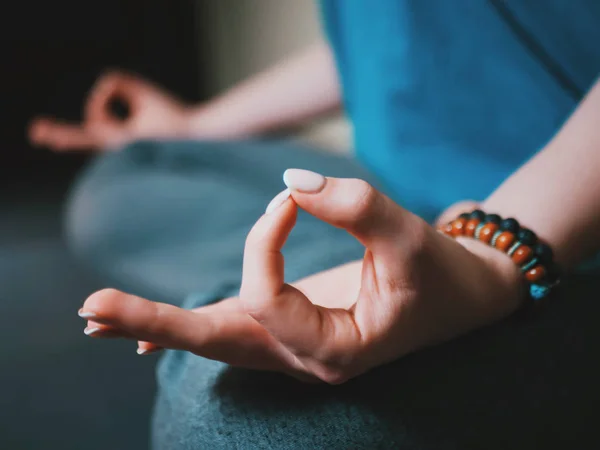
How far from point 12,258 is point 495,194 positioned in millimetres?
810

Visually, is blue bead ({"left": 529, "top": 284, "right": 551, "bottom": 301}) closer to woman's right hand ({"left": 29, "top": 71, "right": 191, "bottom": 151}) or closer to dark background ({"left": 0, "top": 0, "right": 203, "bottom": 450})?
dark background ({"left": 0, "top": 0, "right": 203, "bottom": 450})

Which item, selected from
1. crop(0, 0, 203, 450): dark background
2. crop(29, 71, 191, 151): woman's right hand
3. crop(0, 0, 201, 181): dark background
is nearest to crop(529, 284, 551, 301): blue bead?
crop(0, 0, 203, 450): dark background

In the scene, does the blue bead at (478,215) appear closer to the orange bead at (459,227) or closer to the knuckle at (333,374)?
the orange bead at (459,227)

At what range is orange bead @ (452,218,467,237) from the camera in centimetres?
30

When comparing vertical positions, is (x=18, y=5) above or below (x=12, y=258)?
above

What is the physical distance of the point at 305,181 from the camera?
0.22 metres

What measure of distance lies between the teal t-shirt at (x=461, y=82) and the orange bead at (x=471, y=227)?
7.8 inches

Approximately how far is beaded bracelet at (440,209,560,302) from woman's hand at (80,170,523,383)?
0.04 m

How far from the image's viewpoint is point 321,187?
0.22 meters

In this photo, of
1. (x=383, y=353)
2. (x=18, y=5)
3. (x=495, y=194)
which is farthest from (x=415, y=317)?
(x=18, y=5)

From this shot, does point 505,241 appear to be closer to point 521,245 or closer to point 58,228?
point 521,245

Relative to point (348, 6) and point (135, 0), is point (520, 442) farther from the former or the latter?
point (135, 0)

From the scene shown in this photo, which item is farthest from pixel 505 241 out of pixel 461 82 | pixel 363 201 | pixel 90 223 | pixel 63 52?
pixel 63 52

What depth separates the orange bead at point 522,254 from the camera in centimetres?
29
